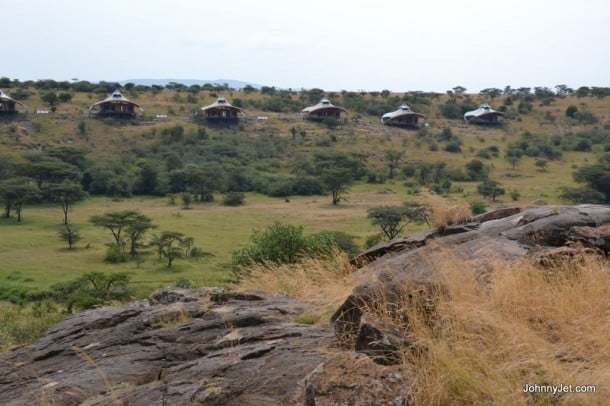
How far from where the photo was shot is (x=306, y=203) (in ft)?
146

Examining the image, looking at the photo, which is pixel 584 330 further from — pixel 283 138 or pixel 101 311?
pixel 283 138

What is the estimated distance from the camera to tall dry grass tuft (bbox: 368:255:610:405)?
138 inches

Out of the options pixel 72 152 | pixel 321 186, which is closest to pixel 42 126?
pixel 72 152

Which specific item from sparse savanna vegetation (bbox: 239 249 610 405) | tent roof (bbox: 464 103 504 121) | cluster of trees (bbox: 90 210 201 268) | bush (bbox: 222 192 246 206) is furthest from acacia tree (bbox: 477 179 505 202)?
sparse savanna vegetation (bbox: 239 249 610 405)

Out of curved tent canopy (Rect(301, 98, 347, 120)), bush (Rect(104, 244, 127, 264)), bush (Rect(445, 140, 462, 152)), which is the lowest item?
bush (Rect(104, 244, 127, 264))

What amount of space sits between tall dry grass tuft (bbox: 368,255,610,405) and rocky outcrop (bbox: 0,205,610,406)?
0.16 m

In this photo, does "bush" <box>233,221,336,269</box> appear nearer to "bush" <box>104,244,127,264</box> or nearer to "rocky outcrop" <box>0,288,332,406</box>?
"rocky outcrop" <box>0,288,332,406</box>

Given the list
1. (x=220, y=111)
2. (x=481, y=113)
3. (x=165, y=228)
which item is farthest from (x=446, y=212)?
(x=481, y=113)

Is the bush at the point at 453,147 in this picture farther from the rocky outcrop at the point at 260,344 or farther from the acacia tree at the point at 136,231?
the rocky outcrop at the point at 260,344

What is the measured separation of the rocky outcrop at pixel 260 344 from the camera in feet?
13.3

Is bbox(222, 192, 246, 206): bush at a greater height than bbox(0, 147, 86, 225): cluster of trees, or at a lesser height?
lesser

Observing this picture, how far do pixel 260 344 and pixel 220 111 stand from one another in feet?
215

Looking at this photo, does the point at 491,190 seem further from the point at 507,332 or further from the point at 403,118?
the point at 507,332

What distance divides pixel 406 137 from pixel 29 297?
4904 centimetres
